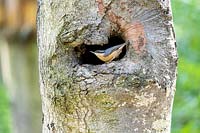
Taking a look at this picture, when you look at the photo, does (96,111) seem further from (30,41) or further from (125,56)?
(30,41)

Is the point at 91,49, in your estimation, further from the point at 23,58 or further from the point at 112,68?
the point at 23,58

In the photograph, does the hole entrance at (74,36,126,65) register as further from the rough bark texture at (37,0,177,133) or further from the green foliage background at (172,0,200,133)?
the green foliage background at (172,0,200,133)

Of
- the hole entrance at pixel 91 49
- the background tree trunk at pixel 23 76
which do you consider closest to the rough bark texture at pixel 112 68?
the hole entrance at pixel 91 49

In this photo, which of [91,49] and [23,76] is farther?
[23,76]

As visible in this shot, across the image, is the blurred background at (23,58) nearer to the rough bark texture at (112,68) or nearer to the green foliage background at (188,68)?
the green foliage background at (188,68)

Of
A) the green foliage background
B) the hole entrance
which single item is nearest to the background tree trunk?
the green foliage background

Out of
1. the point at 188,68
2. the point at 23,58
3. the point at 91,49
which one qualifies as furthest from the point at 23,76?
the point at 91,49

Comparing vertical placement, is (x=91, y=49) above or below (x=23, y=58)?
below
